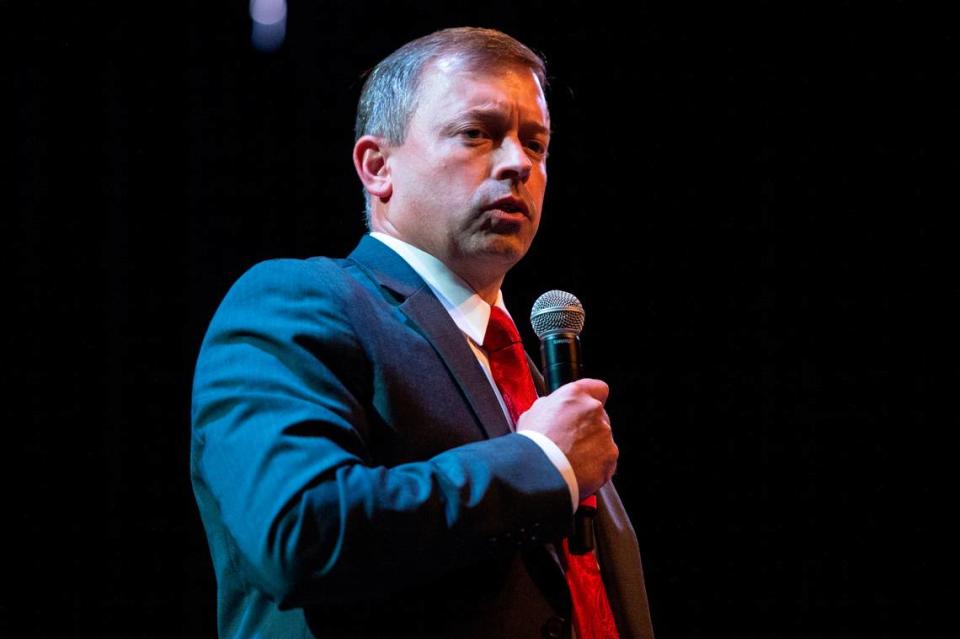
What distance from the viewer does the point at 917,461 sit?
332 centimetres

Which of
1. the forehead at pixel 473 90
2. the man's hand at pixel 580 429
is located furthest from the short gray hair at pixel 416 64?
the man's hand at pixel 580 429

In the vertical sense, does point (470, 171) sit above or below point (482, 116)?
below

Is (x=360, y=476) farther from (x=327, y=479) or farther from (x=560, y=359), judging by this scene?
(x=560, y=359)

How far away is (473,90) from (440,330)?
60 cm

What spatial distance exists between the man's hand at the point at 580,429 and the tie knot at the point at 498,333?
30cm

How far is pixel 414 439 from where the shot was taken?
4.23ft

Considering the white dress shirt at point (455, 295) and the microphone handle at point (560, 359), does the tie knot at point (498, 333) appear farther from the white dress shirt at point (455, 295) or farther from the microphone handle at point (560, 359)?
the microphone handle at point (560, 359)

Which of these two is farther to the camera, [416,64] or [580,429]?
[416,64]

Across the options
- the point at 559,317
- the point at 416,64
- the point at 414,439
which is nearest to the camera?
the point at 414,439

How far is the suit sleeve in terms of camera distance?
42.1 inches

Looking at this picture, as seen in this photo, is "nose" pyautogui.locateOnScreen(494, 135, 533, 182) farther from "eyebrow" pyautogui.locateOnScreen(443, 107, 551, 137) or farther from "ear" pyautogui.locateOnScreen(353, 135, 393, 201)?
"ear" pyautogui.locateOnScreen(353, 135, 393, 201)

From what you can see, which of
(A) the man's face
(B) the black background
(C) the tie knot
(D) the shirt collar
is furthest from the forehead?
(B) the black background

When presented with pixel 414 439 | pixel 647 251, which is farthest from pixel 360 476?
pixel 647 251

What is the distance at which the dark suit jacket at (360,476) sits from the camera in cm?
108
